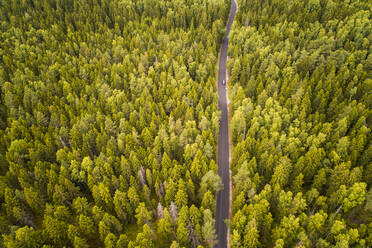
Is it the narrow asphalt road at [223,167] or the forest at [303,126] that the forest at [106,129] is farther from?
the forest at [303,126]

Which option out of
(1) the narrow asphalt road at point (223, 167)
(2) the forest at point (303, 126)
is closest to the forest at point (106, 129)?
(1) the narrow asphalt road at point (223, 167)

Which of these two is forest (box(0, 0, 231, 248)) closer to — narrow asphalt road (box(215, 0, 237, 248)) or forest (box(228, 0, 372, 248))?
narrow asphalt road (box(215, 0, 237, 248))

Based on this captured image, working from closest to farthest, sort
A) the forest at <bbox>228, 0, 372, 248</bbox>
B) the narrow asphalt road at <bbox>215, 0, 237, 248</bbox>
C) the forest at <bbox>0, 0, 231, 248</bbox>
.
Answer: the forest at <bbox>228, 0, 372, 248</bbox>, the forest at <bbox>0, 0, 231, 248</bbox>, the narrow asphalt road at <bbox>215, 0, 237, 248</bbox>

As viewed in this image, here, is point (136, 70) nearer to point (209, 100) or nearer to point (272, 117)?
point (209, 100)

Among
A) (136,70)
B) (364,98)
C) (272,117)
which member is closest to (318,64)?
(364,98)

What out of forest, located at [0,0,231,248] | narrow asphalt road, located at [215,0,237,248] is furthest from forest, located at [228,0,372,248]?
forest, located at [0,0,231,248]

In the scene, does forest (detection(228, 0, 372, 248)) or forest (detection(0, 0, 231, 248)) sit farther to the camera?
forest (detection(0, 0, 231, 248))

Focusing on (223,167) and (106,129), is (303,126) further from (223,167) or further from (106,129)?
(106,129)

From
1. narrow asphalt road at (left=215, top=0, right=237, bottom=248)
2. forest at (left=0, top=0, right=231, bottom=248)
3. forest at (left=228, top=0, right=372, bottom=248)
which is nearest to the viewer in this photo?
forest at (left=228, top=0, right=372, bottom=248)
